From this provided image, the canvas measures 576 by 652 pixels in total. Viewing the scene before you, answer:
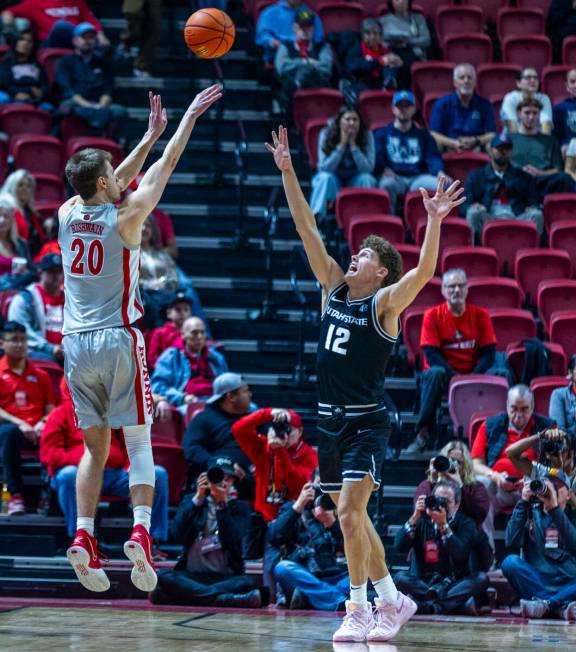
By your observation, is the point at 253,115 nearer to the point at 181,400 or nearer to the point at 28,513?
the point at 181,400

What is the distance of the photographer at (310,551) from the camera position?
998cm

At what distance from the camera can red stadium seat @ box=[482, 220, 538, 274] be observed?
44.1 ft

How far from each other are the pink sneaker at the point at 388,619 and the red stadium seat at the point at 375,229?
208 inches

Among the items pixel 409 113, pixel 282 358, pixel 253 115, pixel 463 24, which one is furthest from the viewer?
pixel 463 24

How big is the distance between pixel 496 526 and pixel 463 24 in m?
7.78

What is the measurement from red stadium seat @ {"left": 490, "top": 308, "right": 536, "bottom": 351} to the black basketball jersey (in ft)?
14.5

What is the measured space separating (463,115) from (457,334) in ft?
13.2

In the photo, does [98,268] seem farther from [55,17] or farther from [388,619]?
[55,17]

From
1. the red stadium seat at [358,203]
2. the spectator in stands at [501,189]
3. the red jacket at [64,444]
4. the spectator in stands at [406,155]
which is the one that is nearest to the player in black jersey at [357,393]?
the red jacket at [64,444]

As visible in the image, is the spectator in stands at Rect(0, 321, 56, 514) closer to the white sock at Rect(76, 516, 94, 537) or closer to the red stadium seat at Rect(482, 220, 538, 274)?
the white sock at Rect(76, 516, 94, 537)

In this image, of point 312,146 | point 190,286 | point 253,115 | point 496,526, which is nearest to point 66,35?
point 253,115

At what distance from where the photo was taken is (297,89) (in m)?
15.3

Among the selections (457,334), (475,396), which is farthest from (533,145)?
(475,396)

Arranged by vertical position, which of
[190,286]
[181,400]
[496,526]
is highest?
[190,286]
